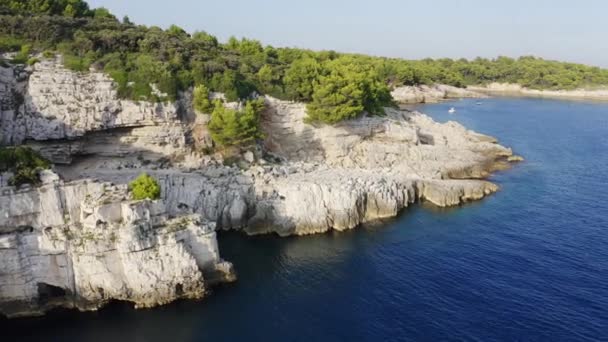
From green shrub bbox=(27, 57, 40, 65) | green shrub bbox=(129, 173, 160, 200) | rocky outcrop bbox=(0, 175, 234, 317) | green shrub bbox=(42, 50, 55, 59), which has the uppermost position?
green shrub bbox=(42, 50, 55, 59)

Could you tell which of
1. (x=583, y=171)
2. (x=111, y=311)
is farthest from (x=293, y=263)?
(x=583, y=171)

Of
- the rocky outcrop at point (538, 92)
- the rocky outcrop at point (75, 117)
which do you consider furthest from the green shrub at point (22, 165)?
the rocky outcrop at point (538, 92)

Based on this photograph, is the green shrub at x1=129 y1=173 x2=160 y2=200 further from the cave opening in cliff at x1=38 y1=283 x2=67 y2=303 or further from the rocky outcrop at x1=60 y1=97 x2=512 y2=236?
the cave opening in cliff at x1=38 y1=283 x2=67 y2=303

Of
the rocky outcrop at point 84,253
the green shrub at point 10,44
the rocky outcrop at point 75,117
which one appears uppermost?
the green shrub at point 10,44

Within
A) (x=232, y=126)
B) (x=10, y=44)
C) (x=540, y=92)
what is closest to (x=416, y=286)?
(x=232, y=126)

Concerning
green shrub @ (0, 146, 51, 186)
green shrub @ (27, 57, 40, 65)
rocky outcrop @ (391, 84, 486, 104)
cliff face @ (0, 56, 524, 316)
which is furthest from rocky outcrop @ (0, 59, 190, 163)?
rocky outcrop @ (391, 84, 486, 104)

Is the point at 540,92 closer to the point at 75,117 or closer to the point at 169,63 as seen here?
the point at 169,63

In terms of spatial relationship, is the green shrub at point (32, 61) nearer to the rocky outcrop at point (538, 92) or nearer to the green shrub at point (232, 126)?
the green shrub at point (232, 126)
